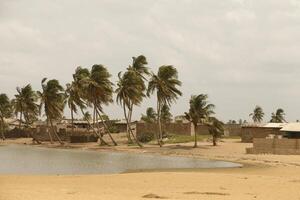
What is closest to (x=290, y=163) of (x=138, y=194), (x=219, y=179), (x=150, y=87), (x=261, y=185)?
(x=219, y=179)

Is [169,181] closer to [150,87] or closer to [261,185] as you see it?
[261,185]

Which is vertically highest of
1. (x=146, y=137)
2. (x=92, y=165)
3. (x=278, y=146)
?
(x=146, y=137)

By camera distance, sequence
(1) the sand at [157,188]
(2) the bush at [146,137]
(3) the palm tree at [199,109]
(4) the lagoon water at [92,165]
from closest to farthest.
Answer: (1) the sand at [157,188]
(4) the lagoon water at [92,165]
(3) the palm tree at [199,109]
(2) the bush at [146,137]

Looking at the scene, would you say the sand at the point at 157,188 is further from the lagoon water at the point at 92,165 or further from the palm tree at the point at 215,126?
the palm tree at the point at 215,126

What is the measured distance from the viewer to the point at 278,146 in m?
44.3

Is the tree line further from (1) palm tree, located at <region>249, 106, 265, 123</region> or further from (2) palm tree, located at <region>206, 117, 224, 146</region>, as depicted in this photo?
(1) palm tree, located at <region>249, 106, 265, 123</region>

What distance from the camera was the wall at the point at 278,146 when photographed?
1721 inches

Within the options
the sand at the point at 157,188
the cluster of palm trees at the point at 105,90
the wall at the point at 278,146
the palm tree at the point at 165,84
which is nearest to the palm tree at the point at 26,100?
the cluster of palm trees at the point at 105,90

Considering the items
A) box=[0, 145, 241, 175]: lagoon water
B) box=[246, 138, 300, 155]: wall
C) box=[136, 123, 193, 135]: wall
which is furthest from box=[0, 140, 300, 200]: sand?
box=[136, 123, 193, 135]: wall

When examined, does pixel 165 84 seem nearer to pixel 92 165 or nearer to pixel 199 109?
pixel 199 109

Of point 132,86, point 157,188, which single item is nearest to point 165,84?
point 132,86

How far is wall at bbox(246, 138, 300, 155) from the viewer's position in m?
43.7

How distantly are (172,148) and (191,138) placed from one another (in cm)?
1094

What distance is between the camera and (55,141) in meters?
84.7
